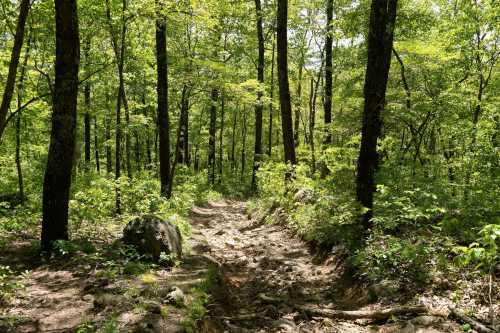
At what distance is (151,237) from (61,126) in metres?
2.81

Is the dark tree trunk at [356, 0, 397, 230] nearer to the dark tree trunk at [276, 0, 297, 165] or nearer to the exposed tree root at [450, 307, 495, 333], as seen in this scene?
the exposed tree root at [450, 307, 495, 333]

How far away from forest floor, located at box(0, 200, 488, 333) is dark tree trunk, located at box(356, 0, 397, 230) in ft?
5.37

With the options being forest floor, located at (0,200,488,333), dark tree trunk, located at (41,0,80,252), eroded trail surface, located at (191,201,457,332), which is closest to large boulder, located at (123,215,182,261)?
forest floor, located at (0,200,488,333)

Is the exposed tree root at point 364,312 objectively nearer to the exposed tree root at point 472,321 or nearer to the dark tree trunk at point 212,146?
the exposed tree root at point 472,321

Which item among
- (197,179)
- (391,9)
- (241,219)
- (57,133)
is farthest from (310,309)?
(197,179)

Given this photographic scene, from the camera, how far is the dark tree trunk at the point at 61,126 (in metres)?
7.20

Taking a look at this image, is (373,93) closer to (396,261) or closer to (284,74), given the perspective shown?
(396,261)

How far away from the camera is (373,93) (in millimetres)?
8031

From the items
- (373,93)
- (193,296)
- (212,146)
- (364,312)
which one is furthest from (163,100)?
(212,146)

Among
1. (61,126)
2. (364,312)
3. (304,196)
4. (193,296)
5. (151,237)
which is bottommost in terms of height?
(364,312)

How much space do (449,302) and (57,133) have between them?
24.0 feet

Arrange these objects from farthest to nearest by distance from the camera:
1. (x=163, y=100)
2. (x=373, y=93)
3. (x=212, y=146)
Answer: (x=212, y=146)
(x=163, y=100)
(x=373, y=93)

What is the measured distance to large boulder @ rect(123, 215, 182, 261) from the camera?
752cm

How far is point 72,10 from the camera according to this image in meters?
A: 7.20
